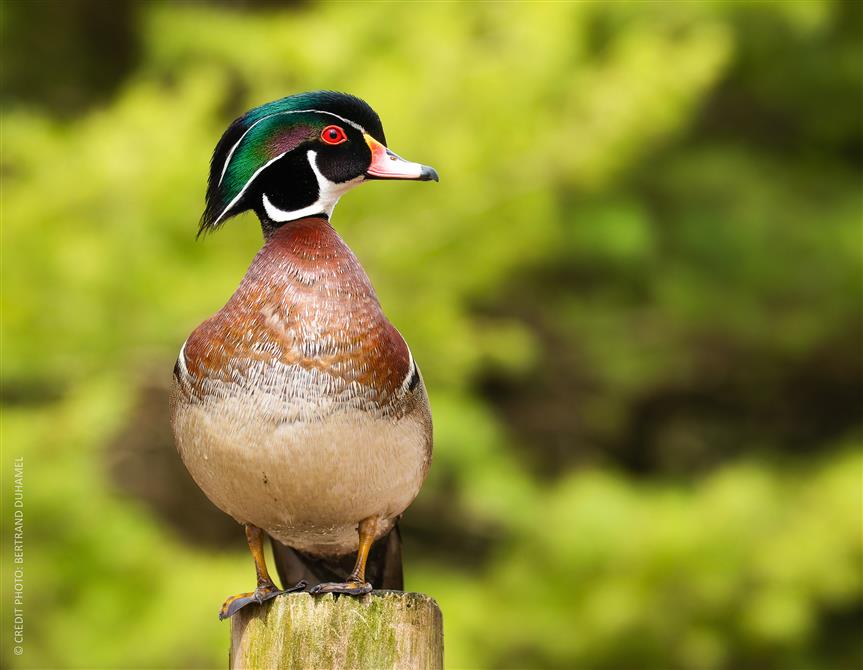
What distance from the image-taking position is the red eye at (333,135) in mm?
2500

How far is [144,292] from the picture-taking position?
541 cm

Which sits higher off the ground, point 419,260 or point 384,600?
point 419,260

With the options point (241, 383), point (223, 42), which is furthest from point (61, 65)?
point (241, 383)

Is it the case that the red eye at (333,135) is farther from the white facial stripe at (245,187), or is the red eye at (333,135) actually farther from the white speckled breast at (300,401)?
the white speckled breast at (300,401)

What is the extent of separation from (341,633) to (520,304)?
266 inches

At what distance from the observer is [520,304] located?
29.0 feet

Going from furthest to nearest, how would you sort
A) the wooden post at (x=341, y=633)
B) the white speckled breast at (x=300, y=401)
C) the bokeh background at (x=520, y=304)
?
the bokeh background at (x=520, y=304), the white speckled breast at (x=300, y=401), the wooden post at (x=341, y=633)

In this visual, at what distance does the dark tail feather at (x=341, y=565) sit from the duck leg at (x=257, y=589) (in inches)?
6.6

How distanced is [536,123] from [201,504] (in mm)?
3743

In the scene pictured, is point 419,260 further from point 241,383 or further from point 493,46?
point 241,383

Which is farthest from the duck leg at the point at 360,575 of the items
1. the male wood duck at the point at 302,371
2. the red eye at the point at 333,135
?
the red eye at the point at 333,135

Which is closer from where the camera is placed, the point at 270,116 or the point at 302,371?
the point at 302,371

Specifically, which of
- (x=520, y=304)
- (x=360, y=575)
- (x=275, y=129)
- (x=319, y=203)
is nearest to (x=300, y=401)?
(x=360, y=575)

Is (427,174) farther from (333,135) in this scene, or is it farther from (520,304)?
(520,304)
